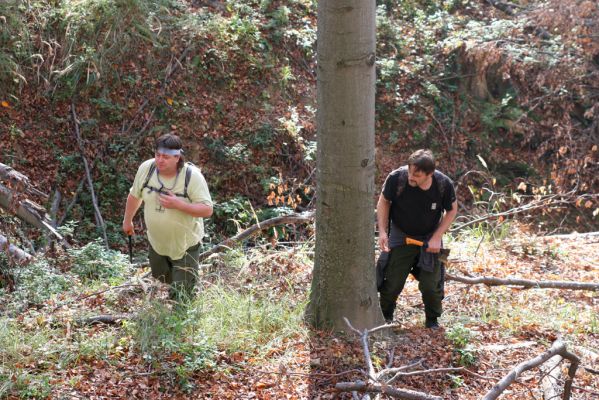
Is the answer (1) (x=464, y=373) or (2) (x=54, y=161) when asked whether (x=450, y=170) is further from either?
(1) (x=464, y=373)

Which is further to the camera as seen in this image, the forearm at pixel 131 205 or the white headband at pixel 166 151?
the forearm at pixel 131 205

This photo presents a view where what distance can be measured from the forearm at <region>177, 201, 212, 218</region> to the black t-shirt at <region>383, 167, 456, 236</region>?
1.53 m

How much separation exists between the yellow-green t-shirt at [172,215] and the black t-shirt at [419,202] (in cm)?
159

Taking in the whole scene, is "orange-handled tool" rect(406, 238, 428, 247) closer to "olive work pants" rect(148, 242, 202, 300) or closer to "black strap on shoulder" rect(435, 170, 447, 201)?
"black strap on shoulder" rect(435, 170, 447, 201)

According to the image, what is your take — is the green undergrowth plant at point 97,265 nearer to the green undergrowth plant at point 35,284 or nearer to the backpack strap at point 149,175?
the green undergrowth plant at point 35,284

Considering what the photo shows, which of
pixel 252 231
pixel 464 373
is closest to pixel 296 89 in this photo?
pixel 252 231

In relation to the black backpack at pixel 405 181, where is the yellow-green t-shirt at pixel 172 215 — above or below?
below

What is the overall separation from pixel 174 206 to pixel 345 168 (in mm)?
1509

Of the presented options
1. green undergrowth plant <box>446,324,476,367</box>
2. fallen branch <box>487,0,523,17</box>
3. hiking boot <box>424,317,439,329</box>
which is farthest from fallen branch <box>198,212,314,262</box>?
fallen branch <box>487,0,523,17</box>

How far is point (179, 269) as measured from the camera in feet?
19.6

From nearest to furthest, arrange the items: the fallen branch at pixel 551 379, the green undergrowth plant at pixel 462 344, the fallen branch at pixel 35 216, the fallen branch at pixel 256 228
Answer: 1. the fallen branch at pixel 551 379
2. the green undergrowth plant at pixel 462 344
3. the fallen branch at pixel 35 216
4. the fallen branch at pixel 256 228

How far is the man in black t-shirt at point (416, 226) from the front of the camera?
19.2 ft

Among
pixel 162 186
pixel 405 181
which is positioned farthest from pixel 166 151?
pixel 405 181

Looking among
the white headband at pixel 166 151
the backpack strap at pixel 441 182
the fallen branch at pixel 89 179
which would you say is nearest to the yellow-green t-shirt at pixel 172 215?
the white headband at pixel 166 151
